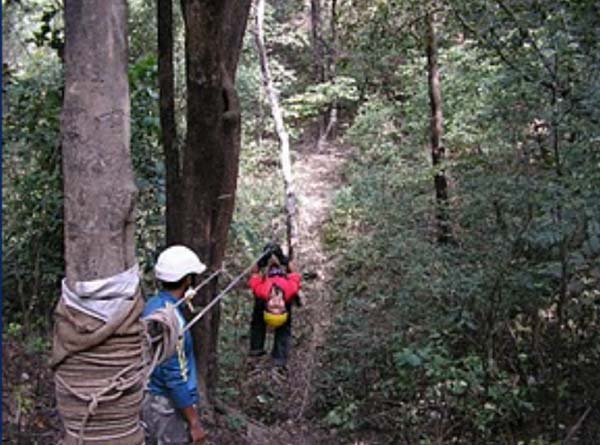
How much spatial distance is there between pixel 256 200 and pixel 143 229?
8.55 m

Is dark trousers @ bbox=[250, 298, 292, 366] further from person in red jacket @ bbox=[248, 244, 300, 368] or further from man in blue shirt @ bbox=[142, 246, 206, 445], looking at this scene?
man in blue shirt @ bbox=[142, 246, 206, 445]

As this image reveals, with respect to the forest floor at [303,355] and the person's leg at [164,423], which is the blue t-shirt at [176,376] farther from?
the forest floor at [303,355]

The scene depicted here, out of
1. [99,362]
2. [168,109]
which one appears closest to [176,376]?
[99,362]

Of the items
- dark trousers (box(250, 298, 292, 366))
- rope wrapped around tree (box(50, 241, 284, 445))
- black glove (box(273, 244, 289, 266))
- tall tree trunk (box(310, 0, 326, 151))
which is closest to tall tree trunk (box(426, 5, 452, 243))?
black glove (box(273, 244, 289, 266))

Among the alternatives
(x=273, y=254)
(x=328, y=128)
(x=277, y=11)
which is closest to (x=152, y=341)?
(x=273, y=254)

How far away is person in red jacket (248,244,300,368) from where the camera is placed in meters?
9.33

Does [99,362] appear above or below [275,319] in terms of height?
above

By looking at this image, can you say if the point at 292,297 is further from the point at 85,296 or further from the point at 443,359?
the point at 85,296

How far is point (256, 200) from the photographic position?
16562mm

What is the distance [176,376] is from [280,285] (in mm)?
5642

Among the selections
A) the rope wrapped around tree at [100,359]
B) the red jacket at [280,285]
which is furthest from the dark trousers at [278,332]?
the rope wrapped around tree at [100,359]

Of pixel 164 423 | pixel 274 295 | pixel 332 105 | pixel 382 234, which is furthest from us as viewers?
pixel 332 105

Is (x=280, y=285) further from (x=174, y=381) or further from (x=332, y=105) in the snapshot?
(x=332, y=105)

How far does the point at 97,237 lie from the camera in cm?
192
